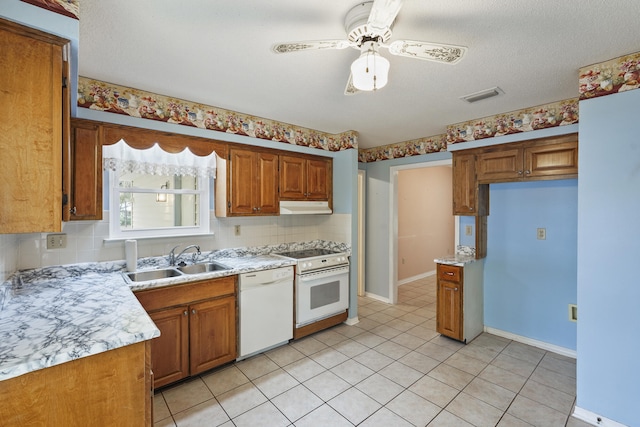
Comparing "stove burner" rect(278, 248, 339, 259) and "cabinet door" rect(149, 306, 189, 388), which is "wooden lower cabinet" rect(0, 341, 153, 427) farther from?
"stove burner" rect(278, 248, 339, 259)

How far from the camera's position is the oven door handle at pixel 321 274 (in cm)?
320

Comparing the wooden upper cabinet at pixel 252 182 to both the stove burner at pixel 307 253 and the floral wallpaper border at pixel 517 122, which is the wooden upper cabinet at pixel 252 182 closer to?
the stove burner at pixel 307 253

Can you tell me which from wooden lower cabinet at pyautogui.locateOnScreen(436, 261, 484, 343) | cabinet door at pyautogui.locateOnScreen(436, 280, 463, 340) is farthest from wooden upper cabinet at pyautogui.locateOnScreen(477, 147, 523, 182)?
cabinet door at pyautogui.locateOnScreen(436, 280, 463, 340)

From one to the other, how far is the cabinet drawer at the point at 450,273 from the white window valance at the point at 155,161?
2737 millimetres

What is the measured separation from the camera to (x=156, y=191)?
2873 millimetres

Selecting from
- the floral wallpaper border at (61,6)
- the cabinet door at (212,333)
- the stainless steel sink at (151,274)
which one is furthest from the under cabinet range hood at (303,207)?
the floral wallpaper border at (61,6)

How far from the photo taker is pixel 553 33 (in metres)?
1.68

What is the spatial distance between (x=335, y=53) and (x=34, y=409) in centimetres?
228

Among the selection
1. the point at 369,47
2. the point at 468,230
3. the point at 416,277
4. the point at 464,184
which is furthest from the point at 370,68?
the point at 416,277

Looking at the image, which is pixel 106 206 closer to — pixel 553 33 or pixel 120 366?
pixel 120 366

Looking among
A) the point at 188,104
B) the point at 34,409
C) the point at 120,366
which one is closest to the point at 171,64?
the point at 188,104

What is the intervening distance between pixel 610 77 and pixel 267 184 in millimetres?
2957

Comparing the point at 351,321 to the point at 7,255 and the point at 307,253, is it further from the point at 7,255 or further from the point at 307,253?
the point at 7,255

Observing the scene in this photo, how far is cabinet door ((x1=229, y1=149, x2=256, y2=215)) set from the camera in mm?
3016
